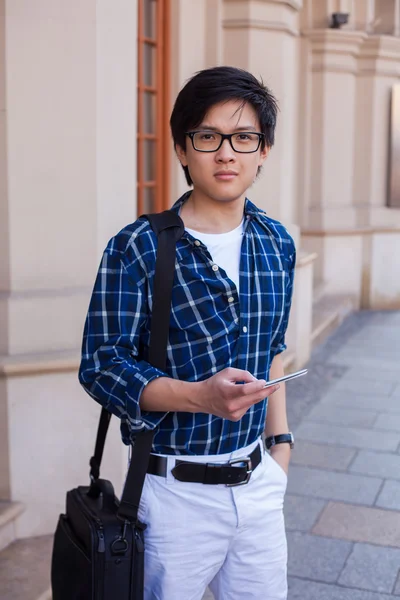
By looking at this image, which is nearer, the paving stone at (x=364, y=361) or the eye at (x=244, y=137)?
the eye at (x=244, y=137)

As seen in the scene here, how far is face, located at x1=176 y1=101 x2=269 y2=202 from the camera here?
2.04 m

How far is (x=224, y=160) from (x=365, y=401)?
5096 millimetres

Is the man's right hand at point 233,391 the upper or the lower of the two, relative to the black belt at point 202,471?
upper

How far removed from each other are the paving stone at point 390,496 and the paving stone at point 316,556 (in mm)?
584

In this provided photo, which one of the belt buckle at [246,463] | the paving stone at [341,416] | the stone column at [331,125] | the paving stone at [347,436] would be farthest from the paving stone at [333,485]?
the stone column at [331,125]

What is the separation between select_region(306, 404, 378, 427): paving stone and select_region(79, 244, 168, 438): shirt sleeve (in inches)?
176

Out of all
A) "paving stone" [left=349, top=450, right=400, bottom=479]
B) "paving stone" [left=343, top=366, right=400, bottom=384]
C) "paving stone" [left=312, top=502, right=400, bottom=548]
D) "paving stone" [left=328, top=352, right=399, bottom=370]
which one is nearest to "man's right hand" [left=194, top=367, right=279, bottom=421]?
"paving stone" [left=312, top=502, right=400, bottom=548]

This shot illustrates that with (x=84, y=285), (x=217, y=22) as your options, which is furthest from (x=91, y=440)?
(x=217, y=22)

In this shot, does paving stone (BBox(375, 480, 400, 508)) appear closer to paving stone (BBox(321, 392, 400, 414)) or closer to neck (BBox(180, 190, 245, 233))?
paving stone (BBox(321, 392, 400, 414))

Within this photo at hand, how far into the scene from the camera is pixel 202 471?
6.72 ft

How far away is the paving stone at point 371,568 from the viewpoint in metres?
3.80

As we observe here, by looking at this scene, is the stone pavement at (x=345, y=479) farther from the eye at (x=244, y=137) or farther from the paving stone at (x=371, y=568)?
the eye at (x=244, y=137)

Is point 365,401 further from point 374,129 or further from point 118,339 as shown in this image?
point 374,129

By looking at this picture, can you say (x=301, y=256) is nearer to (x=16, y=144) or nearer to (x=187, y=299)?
(x=16, y=144)
